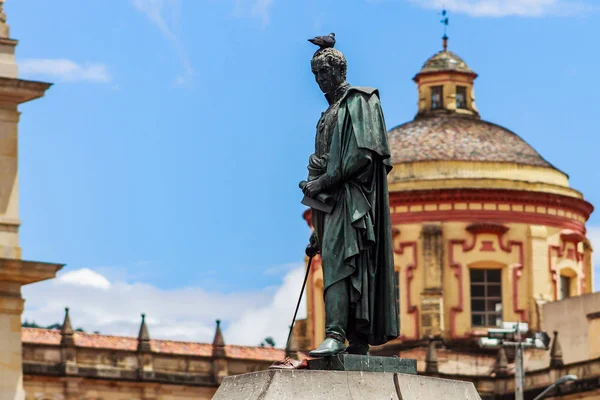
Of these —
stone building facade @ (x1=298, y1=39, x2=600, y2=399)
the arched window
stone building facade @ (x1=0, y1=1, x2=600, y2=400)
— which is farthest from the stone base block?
the arched window

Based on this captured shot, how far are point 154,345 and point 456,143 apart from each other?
12859 millimetres

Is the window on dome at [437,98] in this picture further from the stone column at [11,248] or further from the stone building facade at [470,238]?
the stone column at [11,248]

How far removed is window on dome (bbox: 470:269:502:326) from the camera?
6588 cm

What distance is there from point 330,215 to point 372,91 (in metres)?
0.84

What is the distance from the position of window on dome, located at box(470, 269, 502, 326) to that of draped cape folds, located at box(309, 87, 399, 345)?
5228 centimetres

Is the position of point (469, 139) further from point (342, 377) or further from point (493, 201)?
point (342, 377)

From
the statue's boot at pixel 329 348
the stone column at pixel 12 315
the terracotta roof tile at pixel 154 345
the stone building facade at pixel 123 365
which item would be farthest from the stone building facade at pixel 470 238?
the statue's boot at pixel 329 348

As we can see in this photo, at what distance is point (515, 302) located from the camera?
2598 inches

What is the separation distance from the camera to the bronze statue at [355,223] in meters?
12.9

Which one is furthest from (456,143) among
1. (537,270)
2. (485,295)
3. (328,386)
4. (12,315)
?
(328,386)

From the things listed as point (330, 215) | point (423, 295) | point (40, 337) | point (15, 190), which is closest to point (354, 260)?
point (330, 215)

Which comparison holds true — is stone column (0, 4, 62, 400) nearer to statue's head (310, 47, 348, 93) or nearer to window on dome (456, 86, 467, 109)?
statue's head (310, 47, 348, 93)

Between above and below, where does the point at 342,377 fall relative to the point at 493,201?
below

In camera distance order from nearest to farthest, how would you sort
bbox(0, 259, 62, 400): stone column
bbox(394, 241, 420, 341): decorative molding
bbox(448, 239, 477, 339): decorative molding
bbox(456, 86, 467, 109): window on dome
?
bbox(0, 259, 62, 400): stone column < bbox(448, 239, 477, 339): decorative molding < bbox(394, 241, 420, 341): decorative molding < bbox(456, 86, 467, 109): window on dome
